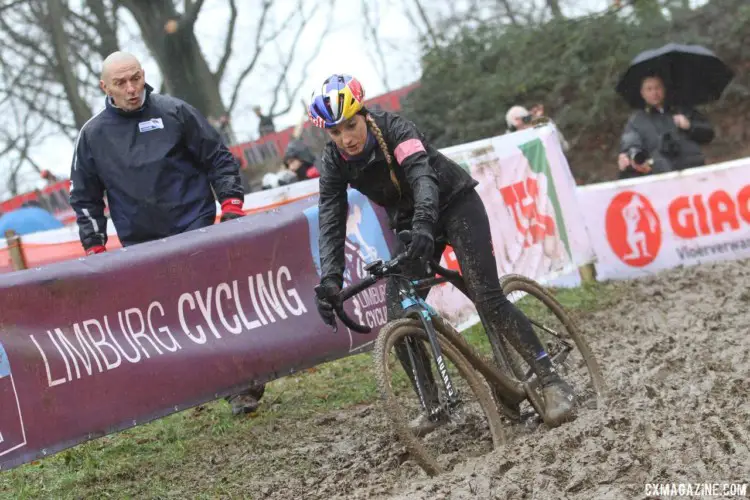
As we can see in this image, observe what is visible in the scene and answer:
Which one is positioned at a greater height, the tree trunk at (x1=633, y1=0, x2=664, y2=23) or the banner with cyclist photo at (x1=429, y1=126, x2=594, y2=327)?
the tree trunk at (x1=633, y1=0, x2=664, y2=23)

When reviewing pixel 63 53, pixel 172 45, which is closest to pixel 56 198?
pixel 63 53

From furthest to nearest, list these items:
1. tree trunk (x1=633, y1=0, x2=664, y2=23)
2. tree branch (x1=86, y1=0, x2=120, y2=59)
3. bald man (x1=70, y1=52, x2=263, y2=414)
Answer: tree branch (x1=86, y1=0, x2=120, y2=59) → tree trunk (x1=633, y1=0, x2=664, y2=23) → bald man (x1=70, y1=52, x2=263, y2=414)

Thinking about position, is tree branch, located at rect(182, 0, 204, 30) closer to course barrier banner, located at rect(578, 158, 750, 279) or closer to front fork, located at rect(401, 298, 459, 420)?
course barrier banner, located at rect(578, 158, 750, 279)

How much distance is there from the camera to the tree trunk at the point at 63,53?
23688 mm

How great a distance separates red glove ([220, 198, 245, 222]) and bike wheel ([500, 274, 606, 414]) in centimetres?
202

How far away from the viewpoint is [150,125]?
6914 mm

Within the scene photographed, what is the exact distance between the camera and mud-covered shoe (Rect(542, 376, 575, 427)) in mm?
5746

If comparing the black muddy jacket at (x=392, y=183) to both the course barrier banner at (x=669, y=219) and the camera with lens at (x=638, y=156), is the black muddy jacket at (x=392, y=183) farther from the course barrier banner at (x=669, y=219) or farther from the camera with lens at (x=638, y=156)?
the camera with lens at (x=638, y=156)

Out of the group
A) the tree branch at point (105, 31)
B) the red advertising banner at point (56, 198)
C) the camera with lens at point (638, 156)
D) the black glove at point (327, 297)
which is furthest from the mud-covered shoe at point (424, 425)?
the tree branch at point (105, 31)

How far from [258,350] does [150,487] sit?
3.99ft

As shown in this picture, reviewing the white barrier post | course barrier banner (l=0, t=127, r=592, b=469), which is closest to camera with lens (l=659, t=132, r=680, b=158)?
course barrier banner (l=0, t=127, r=592, b=469)

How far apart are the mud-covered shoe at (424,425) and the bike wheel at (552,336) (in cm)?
90

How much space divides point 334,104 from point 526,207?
17.1 ft

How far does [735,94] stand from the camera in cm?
1830
